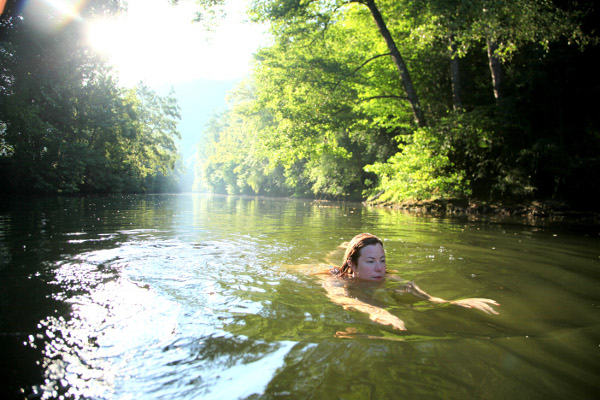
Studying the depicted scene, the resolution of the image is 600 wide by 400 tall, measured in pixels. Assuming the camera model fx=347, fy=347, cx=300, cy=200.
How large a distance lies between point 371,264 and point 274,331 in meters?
1.75

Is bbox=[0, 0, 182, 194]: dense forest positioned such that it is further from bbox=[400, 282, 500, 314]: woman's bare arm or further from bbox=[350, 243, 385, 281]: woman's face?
bbox=[400, 282, 500, 314]: woman's bare arm

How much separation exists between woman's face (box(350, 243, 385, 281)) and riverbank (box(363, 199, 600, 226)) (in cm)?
830

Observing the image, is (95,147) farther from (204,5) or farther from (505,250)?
(505,250)

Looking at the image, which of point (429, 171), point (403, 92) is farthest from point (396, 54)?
point (429, 171)

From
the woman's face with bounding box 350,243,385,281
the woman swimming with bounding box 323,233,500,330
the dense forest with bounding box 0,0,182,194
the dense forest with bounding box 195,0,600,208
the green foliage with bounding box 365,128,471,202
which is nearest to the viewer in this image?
the woman swimming with bounding box 323,233,500,330

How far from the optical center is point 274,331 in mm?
2438

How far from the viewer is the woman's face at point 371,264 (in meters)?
3.88

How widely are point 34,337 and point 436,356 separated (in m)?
2.49

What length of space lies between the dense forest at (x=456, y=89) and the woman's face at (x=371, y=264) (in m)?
9.77

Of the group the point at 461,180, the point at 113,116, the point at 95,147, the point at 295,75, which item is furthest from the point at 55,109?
the point at 461,180

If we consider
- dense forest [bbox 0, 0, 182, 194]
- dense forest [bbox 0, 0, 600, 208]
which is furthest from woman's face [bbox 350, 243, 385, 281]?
dense forest [bbox 0, 0, 182, 194]

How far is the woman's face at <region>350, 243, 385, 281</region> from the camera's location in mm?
3875

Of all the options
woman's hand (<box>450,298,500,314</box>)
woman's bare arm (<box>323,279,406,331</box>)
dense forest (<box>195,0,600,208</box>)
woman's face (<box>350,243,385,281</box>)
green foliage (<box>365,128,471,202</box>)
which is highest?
dense forest (<box>195,0,600,208</box>)

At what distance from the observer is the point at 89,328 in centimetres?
236
